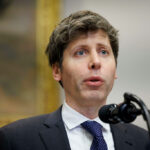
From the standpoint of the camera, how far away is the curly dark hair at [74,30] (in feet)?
7.58

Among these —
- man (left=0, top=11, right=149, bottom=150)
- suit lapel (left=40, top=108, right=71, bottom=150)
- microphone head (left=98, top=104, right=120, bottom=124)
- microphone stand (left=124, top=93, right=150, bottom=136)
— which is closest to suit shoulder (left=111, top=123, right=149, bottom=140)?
man (left=0, top=11, right=149, bottom=150)

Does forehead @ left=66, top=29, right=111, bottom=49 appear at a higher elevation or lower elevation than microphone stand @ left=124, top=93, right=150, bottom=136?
higher

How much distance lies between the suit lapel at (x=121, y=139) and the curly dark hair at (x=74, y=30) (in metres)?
0.56

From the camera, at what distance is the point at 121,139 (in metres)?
2.30

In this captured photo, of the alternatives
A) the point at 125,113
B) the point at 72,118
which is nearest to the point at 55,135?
the point at 72,118

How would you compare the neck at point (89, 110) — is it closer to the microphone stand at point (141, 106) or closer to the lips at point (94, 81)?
the lips at point (94, 81)

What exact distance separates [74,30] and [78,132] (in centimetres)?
64

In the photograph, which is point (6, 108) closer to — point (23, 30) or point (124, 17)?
point (23, 30)

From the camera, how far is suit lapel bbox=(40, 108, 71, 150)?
214 cm

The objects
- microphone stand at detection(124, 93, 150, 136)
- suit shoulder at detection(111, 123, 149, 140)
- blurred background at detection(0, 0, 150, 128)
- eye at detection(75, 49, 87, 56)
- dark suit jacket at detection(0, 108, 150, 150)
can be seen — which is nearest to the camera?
microphone stand at detection(124, 93, 150, 136)

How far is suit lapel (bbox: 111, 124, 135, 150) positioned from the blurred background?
1.32m

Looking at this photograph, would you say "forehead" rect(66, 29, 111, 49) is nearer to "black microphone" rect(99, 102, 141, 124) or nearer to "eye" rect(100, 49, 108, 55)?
"eye" rect(100, 49, 108, 55)

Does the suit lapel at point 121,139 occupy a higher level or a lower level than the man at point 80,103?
lower

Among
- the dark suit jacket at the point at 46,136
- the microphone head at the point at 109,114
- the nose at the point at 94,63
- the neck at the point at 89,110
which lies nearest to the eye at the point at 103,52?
the nose at the point at 94,63
